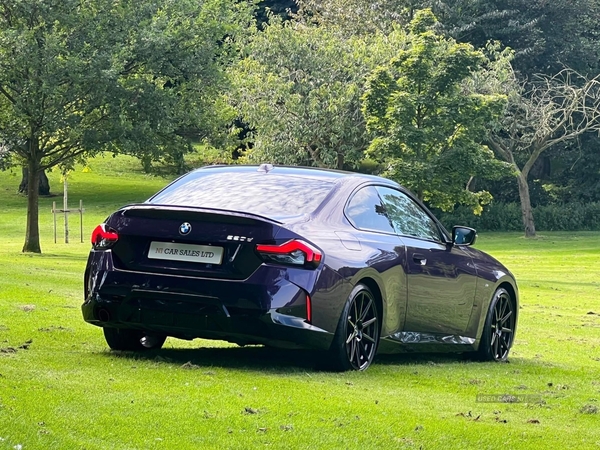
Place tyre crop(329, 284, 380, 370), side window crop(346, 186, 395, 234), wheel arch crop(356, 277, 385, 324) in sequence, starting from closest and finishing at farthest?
tyre crop(329, 284, 380, 370)
wheel arch crop(356, 277, 385, 324)
side window crop(346, 186, 395, 234)

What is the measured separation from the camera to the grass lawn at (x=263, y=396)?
596 centimetres

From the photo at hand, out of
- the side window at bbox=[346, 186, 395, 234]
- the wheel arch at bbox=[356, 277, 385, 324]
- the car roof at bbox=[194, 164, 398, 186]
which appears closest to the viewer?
the wheel arch at bbox=[356, 277, 385, 324]

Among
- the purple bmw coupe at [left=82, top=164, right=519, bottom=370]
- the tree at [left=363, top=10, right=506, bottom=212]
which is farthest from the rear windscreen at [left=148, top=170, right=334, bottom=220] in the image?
the tree at [left=363, top=10, right=506, bottom=212]

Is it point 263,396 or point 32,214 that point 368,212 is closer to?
point 263,396

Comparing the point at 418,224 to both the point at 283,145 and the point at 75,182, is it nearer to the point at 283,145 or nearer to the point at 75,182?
the point at 283,145

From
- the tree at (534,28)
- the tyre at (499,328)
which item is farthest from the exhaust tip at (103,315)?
the tree at (534,28)

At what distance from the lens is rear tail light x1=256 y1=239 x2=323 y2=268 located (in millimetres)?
8258

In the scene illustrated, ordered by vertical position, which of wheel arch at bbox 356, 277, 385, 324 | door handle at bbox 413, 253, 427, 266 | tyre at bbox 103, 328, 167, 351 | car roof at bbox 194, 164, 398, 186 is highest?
car roof at bbox 194, 164, 398, 186

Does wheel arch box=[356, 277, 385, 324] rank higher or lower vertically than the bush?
higher

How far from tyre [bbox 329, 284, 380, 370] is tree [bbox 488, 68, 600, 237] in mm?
41272

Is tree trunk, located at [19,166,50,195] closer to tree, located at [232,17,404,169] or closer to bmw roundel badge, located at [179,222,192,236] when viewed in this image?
tree, located at [232,17,404,169]

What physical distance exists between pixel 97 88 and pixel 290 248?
26857mm

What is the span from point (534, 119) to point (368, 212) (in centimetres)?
4450

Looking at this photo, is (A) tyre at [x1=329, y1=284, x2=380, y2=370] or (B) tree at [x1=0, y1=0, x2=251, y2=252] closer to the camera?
(A) tyre at [x1=329, y1=284, x2=380, y2=370]
